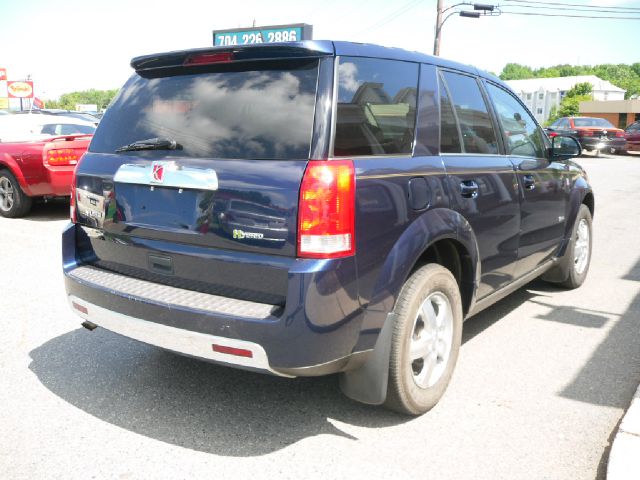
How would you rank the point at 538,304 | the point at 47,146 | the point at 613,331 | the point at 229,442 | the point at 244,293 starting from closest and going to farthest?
the point at 244,293, the point at 229,442, the point at 613,331, the point at 538,304, the point at 47,146

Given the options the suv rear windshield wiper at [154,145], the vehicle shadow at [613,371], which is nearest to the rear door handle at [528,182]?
the vehicle shadow at [613,371]

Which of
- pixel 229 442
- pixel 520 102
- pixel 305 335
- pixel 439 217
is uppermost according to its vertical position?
pixel 520 102

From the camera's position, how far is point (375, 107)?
291cm

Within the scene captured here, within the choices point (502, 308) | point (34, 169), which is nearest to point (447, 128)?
point (502, 308)

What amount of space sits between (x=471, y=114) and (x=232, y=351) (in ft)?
7.28

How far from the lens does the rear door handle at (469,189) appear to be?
11.2 ft

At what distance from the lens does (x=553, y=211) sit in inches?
188

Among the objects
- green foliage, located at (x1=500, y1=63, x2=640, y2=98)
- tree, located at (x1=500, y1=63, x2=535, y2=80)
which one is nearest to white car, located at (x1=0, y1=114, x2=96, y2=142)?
green foliage, located at (x1=500, y1=63, x2=640, y2=98)

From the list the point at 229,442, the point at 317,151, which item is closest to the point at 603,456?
the point at 229,442

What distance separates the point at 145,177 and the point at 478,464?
83.0 inches

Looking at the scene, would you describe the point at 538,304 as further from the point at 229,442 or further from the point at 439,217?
the point at 229,442

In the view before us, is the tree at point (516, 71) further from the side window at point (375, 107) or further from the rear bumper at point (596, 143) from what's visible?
the side window at point (375, 107)

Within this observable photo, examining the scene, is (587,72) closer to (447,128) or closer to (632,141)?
(632,141)

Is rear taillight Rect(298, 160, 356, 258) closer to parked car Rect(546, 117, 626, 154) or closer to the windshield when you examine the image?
parked car Rect(546, 117, 626, 154)
